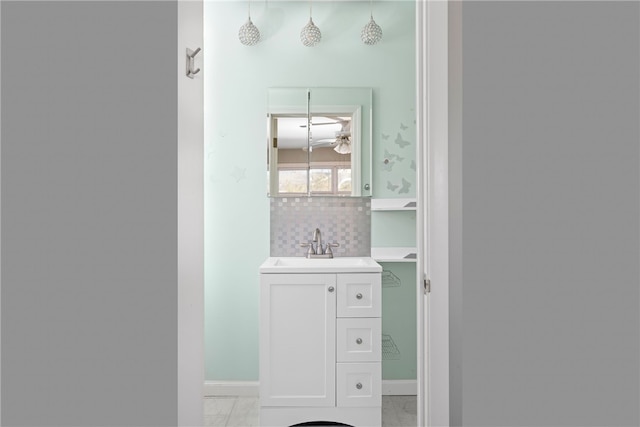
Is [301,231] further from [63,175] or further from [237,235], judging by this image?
[63,175]

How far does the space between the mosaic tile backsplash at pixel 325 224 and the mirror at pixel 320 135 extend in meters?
0.10

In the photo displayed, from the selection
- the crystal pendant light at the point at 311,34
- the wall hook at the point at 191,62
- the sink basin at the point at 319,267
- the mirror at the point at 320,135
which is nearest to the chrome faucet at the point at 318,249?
the sink basin at the point at 319,267

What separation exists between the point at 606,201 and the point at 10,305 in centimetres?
126

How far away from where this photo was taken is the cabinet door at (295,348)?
7.56 feet

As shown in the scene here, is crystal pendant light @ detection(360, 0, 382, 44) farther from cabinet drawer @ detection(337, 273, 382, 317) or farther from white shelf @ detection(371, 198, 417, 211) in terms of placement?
cabinet drawer @ detection(337, 273, 382, 317)

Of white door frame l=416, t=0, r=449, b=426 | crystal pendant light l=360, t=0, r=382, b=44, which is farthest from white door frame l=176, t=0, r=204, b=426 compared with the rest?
crystal pendant light l=360, t=0, r=382, b=44

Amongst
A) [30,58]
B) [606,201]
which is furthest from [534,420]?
[30,58]

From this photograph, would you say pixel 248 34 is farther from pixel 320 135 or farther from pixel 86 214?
pixel 86 214

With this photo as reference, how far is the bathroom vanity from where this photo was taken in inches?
90.7

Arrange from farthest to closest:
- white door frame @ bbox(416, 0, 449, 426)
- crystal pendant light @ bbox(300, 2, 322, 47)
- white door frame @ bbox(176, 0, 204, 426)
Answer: crystal pendant light @ bbox(300, 2, 322, 47)
white door frame @ bbox(416, 0, 449, 426)
white door frame @ bbox(176, 0, 204, 426)

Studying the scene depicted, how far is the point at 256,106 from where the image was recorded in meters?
2.81

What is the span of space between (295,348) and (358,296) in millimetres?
404

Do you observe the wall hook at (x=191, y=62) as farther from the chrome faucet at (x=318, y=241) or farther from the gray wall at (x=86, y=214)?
the chrome faucet at (x=318, y=241)

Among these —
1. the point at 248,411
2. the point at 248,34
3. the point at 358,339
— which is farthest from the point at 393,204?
the point at 248,411
